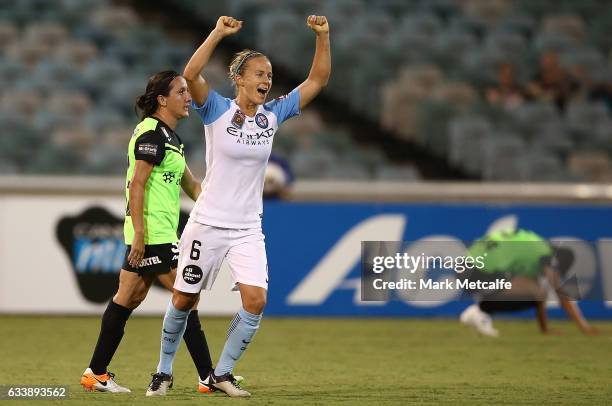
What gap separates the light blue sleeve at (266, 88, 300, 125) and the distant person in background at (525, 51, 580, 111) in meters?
9.80

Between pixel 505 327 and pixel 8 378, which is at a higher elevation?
pixel 505 327

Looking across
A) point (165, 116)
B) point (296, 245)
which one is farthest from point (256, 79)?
point (296, 245)

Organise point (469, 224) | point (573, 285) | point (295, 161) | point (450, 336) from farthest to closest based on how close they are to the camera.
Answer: point (295, 161), point (469, 224), point (573, 285), point (450, 336)

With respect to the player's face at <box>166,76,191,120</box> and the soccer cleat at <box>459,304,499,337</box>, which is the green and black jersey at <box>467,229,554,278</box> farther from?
the player's face at <box>166,76,191,120</box>

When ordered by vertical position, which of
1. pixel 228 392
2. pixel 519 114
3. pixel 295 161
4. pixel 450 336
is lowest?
pixel 228 392

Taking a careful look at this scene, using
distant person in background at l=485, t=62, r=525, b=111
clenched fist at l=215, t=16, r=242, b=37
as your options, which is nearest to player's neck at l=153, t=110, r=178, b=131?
clenched fist at l=215, t=16, r=242, b=37

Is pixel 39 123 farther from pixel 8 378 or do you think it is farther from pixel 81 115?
pixel 8 378

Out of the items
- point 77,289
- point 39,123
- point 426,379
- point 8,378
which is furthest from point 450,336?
point 39,123

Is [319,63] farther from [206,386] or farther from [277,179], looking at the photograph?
[277,179]

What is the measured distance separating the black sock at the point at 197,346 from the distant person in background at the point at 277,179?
5880mm

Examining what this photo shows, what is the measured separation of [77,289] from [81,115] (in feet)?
11.4

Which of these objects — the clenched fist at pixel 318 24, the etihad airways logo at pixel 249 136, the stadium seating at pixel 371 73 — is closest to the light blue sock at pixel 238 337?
the etihad airways logo at pixel 249 136

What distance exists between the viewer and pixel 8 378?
791cm

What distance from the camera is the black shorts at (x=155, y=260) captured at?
7.13 metres
